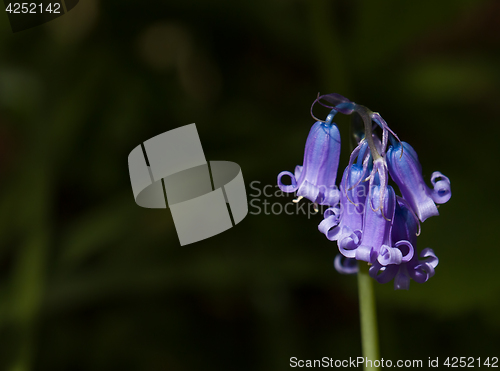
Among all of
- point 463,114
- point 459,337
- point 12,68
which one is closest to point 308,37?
point 463,114

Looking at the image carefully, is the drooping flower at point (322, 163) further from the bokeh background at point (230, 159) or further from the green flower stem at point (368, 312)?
the bokeh background at point (230, 159)

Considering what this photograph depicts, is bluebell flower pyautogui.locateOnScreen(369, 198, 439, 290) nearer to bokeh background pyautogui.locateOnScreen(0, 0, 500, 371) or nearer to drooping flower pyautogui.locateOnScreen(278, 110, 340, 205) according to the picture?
drooping flower pyautogui.locateOnScreen(278, 110, 340, 205)

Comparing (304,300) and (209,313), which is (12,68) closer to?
(209,313)

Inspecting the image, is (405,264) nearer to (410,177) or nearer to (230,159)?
(410,177)

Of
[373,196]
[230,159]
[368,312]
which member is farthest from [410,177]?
[230,159]

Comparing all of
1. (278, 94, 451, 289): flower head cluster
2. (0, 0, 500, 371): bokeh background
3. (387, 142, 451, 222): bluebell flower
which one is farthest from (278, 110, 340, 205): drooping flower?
(0, 0, 500, 371): bokeh background

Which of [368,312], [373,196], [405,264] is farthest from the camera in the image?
[368,312]

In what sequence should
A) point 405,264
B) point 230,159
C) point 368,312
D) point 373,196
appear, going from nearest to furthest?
1. point 373,196
2. point 405,264
3. point 368,312
4. point 230,159
